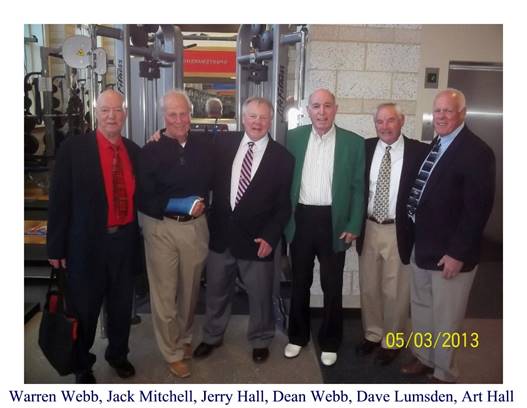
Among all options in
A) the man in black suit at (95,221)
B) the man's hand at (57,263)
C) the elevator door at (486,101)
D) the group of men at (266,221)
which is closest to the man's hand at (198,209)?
the group of men at (266,221)

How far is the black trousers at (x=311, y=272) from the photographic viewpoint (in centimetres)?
215

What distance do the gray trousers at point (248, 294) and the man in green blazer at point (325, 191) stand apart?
0.22 m

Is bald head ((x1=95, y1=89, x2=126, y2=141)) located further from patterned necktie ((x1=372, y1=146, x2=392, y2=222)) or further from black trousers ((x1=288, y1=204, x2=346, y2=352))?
patterned necktie ((x1=372, y1=146, x2=392, y2=222))

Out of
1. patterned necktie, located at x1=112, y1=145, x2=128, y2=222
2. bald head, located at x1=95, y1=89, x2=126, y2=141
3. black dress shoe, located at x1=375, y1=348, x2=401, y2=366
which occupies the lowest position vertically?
black dress shoe, located at x1=375, y1=348, x2=401, y2=366

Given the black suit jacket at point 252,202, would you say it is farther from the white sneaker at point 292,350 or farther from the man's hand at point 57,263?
the man's hand at point 57,263

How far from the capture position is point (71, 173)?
1.82m

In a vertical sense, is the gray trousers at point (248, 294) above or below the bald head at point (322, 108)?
below

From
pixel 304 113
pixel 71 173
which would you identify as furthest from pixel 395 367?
pixel 71 173

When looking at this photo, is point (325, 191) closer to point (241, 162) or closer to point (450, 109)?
point (241, 162)

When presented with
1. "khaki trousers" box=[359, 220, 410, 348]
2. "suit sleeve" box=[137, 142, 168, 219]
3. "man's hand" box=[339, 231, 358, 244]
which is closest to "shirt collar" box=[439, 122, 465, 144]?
"khaki trousers" box=[359, 220, 410, 348]

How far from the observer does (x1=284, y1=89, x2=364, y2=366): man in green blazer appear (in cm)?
211

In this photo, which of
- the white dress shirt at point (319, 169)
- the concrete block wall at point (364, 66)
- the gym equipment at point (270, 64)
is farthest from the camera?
the concrete block wall at point (364, 66)

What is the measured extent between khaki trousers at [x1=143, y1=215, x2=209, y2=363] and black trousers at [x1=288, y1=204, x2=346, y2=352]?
48cm
